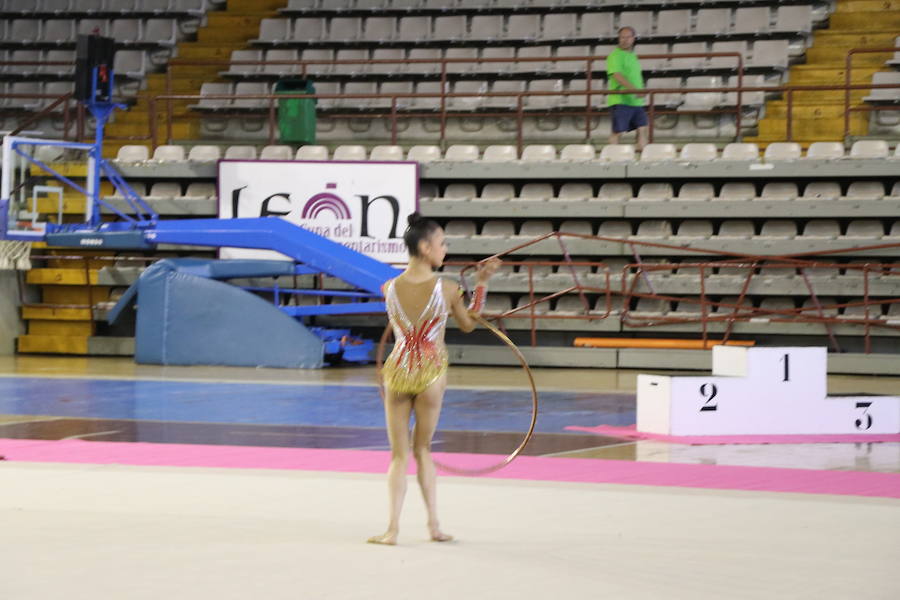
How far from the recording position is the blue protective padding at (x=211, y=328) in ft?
56.0

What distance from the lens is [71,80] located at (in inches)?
928

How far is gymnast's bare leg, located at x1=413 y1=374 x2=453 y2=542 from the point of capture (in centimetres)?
645

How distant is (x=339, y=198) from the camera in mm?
18828

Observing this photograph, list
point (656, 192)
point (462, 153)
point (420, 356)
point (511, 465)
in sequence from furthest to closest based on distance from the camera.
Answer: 1. point (462, 153)
2. point (656, 192)
3. point (511, 465)
4. point (420, 356)

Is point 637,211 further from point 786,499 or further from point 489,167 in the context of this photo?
point 786,499

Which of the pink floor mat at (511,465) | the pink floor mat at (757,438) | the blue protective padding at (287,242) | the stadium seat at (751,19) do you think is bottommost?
the pink floor mat at (511,465)

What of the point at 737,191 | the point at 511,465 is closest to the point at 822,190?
the point at 737,191

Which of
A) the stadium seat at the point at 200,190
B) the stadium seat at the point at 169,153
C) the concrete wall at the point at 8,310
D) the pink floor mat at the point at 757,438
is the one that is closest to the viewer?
the pink floor mat at the point at 757,438

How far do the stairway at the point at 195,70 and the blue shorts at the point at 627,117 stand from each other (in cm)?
734

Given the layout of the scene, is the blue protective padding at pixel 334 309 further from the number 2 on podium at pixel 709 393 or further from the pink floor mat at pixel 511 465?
the pink floor mat at pixel 511 465

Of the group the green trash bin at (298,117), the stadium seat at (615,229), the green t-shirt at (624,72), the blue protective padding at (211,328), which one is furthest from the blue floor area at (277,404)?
the green trash bin at (298,117)

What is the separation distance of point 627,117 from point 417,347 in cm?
1316

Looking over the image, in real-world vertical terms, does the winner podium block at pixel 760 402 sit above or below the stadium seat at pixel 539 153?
below

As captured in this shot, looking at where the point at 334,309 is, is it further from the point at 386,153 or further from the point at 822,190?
the point at 822,190
